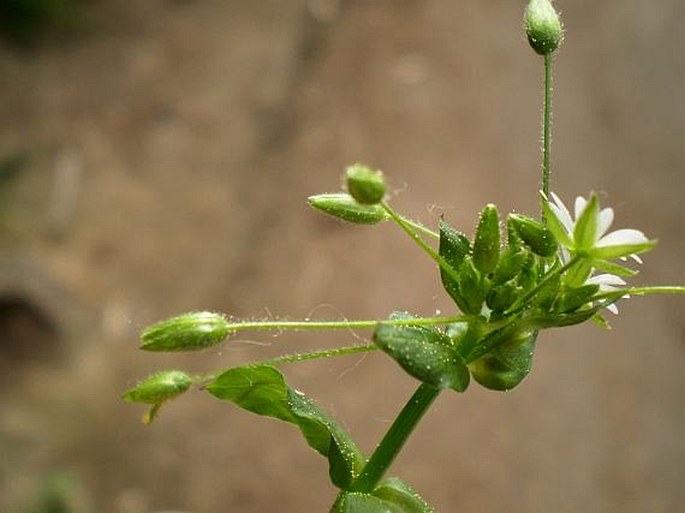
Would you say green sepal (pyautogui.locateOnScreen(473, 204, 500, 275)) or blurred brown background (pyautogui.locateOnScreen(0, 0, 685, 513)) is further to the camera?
blurred brown background (pyautogui.locateOnScreen(0, 0, 685, 513))

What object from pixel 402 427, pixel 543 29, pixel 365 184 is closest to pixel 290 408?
pixel 402 427

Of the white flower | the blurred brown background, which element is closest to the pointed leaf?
the white flower

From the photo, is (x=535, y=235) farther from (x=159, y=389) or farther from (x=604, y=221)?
(x=159, y=389)

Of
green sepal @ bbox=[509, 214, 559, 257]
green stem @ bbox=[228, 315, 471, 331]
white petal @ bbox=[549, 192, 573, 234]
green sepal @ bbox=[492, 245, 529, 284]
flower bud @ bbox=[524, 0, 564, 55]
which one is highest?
flower bud @ bbox=[524, 0, 564, 55]

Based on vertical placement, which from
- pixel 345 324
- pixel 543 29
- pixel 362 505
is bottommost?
pixel 362 505

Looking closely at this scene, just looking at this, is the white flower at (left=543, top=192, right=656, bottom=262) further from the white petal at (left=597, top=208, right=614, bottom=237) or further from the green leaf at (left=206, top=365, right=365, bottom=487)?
the green leaf at (left=206, top=365, right=365, bottom=487)

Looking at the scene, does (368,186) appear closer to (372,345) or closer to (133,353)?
(372,345)

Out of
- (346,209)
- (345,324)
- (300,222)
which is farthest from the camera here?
(300,222)
